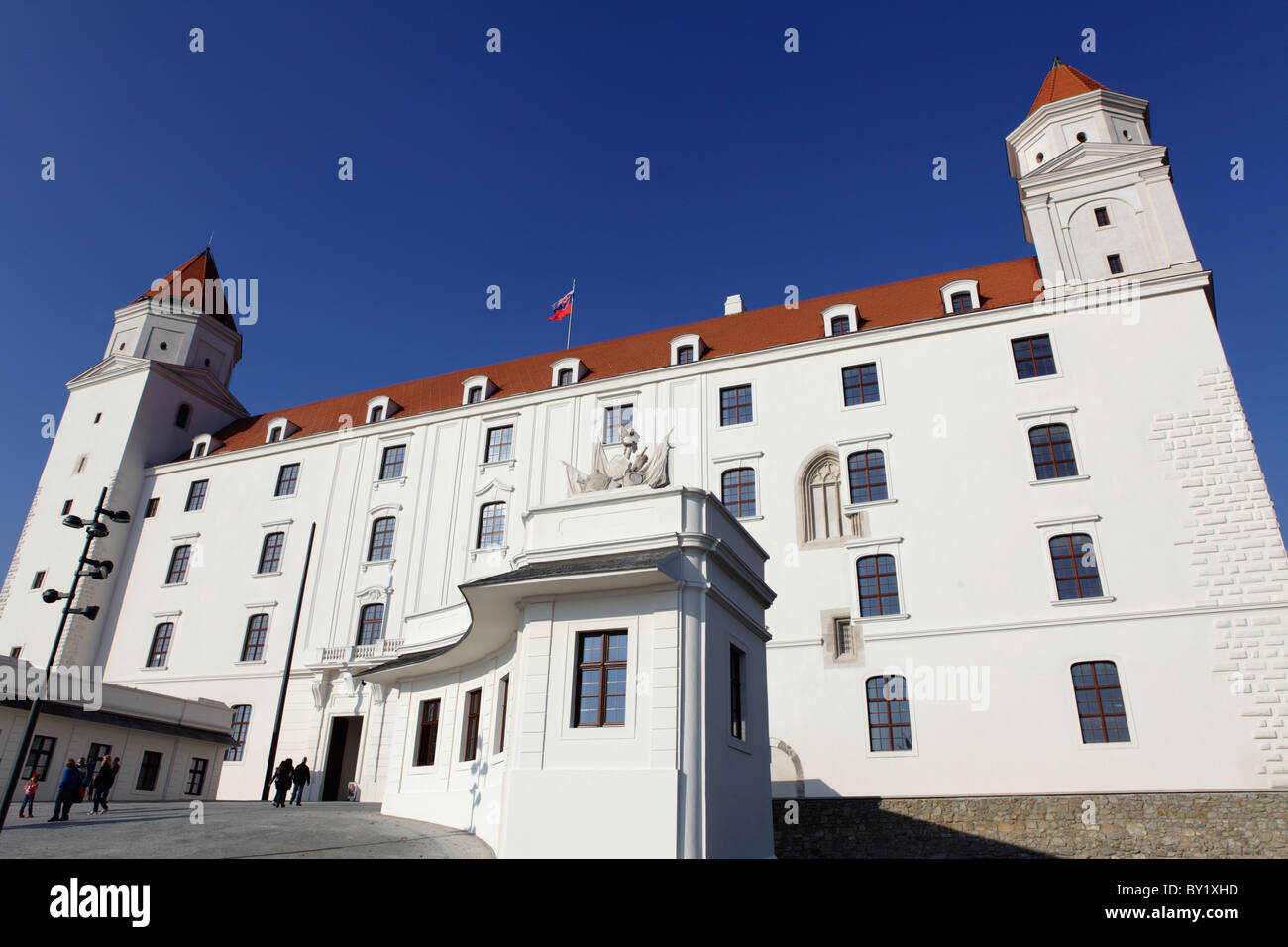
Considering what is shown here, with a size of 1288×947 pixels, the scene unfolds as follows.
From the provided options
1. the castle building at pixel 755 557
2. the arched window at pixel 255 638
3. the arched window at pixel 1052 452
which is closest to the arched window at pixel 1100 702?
the castle building at pixel 755 557

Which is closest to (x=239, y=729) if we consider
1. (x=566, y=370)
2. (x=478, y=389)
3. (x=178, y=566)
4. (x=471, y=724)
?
(x=178, y=566)

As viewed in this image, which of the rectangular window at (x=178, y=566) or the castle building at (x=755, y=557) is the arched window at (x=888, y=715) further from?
the rectangular window at (x=178, y=566)

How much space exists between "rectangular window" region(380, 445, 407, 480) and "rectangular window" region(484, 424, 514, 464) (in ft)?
13.8

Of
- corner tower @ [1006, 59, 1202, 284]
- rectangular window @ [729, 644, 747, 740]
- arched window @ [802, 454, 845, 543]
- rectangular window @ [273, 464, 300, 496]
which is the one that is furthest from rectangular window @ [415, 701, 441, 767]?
corner tower @ [1006, 59, 1202, 284]

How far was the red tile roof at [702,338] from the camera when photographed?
1206 inches

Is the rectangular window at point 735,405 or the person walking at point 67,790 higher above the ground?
the rectangular window at point 735,405

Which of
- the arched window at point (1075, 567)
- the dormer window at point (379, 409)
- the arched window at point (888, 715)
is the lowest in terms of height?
the arched window at point (888, 715)

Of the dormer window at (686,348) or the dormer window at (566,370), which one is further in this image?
the dormer window at (566,370)

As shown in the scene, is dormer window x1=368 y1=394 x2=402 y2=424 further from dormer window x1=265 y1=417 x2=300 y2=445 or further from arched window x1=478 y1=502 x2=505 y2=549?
arched window x1=478 y1=502 x2=505 y2=549

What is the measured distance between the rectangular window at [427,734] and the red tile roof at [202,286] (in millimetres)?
34473

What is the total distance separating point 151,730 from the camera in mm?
27562

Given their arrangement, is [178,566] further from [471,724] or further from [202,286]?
[471,724]

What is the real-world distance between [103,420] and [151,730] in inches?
811
